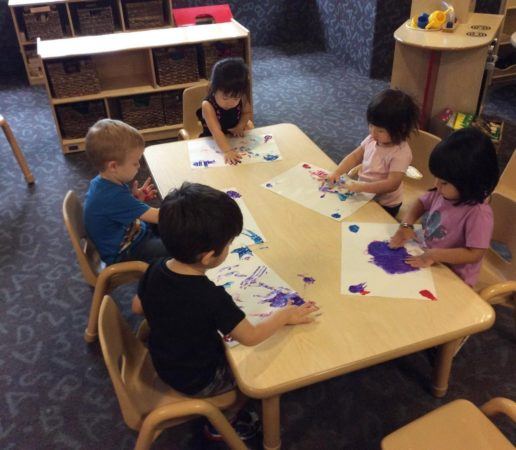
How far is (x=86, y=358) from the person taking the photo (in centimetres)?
196

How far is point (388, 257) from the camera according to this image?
1.42 m

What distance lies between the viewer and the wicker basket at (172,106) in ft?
11.9

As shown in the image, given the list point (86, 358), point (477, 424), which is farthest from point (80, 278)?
point (477, 424)

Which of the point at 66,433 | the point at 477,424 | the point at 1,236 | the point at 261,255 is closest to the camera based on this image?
the point at 477,424

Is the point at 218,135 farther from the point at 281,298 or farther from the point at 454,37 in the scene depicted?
the point at 454,37

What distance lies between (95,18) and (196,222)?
4.09 metres

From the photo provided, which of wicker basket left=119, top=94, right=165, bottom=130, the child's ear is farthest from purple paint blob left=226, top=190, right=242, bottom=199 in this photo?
wicker basket left=119, top=94, right=165, bottom=130

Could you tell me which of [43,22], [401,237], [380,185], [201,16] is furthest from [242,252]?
[43,22]

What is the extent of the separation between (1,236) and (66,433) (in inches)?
55.6

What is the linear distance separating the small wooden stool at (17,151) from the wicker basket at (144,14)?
6.52 feet

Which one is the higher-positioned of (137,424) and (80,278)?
(137,424)

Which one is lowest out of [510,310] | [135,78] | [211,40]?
[510,310]

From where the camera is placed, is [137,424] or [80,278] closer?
[137,424]

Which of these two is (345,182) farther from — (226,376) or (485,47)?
(485,47)
